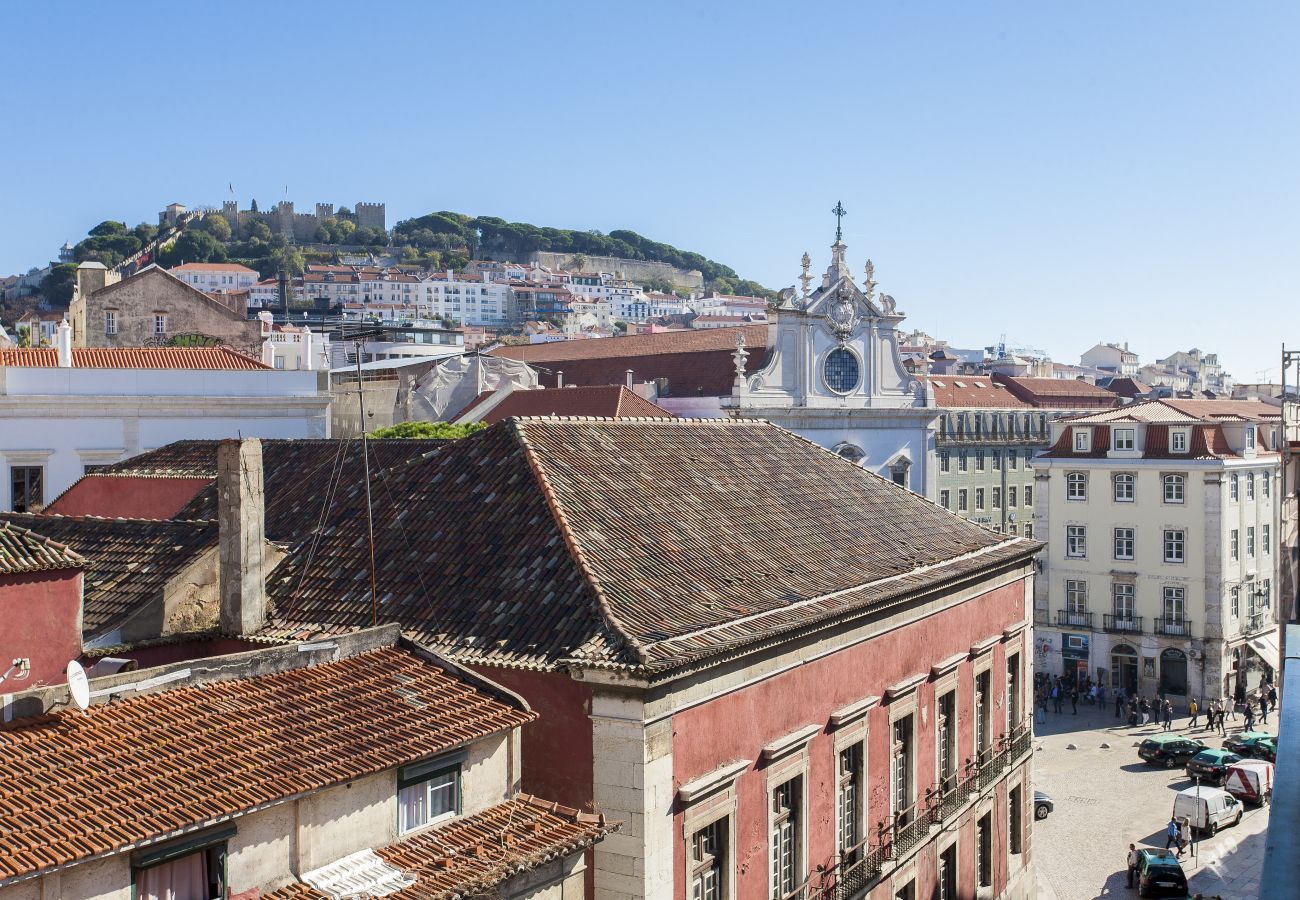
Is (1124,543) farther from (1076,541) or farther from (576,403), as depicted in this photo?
(576,403)

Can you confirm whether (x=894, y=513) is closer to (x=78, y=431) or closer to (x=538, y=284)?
(x=78, y=431)

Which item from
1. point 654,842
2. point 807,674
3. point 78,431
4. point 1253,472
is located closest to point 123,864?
point 654,842

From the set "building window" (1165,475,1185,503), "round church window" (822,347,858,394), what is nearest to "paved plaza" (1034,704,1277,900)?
"building window" (1165,475,1185,503)

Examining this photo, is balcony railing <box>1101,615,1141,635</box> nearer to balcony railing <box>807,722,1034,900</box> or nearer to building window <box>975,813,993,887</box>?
balcony railing <box>807,722,1034,900</box>

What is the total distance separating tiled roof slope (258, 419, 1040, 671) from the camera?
13164 mm

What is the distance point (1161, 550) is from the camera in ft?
138

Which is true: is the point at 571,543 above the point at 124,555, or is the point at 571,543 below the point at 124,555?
above

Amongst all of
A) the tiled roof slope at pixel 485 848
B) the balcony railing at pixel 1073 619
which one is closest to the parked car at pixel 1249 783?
the balcony railing at pixel 1073 619

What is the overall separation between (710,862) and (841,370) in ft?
112

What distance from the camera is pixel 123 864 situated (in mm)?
8641

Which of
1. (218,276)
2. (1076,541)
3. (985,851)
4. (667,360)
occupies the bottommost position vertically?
(985,851)

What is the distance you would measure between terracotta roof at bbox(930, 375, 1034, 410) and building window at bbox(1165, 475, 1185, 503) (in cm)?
1837

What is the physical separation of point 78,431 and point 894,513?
21023mm

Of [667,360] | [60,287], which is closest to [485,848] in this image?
→ [667,360]
